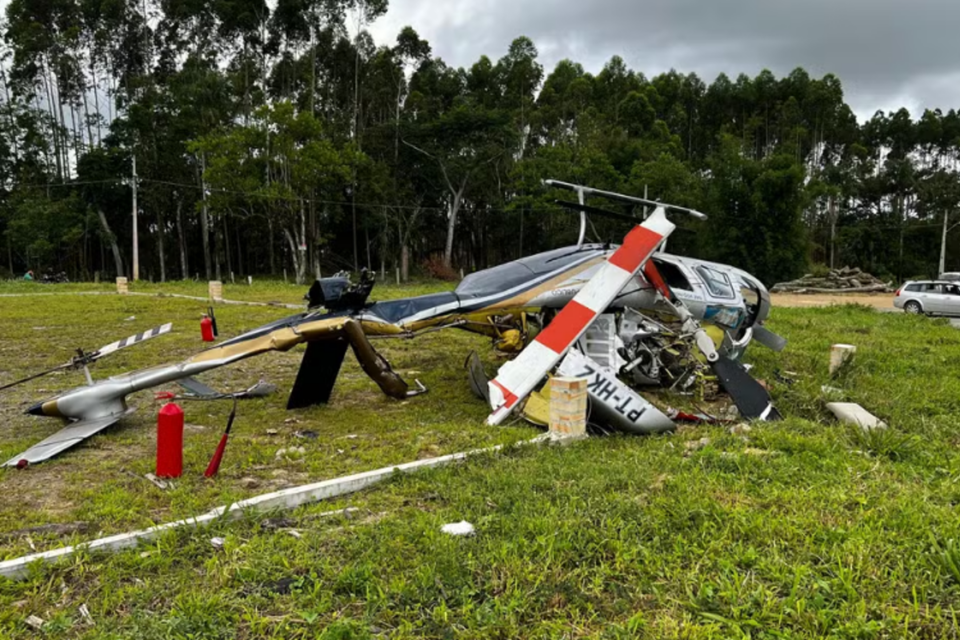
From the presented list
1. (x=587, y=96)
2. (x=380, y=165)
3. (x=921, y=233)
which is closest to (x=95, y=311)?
(x=380, y=165)

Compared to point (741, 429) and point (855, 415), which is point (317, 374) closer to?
point (741, 429)

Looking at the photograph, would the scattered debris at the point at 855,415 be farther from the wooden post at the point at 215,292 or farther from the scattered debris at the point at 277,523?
the wooden post at the point at 215,292

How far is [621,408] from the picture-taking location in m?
5.70

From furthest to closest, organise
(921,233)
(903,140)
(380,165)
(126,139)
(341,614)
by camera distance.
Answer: (903,140) → (921,233) → (380,165) → (126,139) → (341,614)

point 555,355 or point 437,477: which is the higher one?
point 555,355

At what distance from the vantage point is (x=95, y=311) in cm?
1698

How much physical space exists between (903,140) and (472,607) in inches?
2938

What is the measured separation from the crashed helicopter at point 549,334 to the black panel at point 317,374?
1cm

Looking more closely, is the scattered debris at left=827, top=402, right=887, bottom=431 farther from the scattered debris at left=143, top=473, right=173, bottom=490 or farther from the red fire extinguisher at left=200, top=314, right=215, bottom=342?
the red fire extinguisher at left=200, top=314, right=215, bottom=342

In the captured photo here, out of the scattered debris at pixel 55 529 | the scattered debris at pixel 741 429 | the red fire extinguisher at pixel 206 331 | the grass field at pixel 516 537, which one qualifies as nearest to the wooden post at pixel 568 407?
the grass field at pixel 516 537

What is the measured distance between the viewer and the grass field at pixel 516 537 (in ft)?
9.11

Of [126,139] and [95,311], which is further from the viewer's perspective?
[126,139]

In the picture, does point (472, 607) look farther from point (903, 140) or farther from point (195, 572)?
point (903, 140)

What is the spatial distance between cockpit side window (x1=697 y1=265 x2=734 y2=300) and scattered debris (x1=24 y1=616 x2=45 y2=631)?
7877 mm
